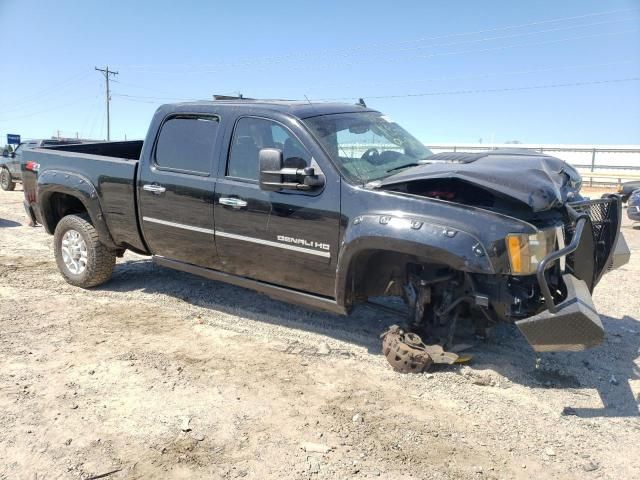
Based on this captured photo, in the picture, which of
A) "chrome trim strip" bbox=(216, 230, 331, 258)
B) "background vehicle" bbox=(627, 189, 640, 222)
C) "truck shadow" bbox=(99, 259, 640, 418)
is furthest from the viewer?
"background vehicle" bbox=(627, 189, 640, 222)

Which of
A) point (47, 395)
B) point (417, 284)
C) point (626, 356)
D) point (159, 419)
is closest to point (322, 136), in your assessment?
point (417, 284)

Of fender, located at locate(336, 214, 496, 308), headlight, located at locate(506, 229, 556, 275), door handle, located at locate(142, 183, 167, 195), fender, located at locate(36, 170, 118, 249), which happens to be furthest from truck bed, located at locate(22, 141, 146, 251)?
headlight, located at locate(506, 229, 556, 275)

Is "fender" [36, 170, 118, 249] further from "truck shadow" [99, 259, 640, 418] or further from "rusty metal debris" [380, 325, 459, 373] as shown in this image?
"rusty metal debris" [380, 325, 459, 373]

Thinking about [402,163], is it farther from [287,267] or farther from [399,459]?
[399,459]

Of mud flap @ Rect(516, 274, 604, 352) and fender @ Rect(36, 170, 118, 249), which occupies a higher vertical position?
fender @ Rect(36, 170, 118, 249)

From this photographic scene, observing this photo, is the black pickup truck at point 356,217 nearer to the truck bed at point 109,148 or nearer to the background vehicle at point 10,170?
the truck bed at point 109,148

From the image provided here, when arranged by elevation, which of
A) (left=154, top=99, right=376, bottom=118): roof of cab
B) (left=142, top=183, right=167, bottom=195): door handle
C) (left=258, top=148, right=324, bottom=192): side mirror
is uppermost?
(left=154, top=99, right=376, bottom=118): roof of cab

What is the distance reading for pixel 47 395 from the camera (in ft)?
11.6

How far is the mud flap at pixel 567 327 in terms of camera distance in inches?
124

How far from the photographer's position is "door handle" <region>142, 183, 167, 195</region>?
4988 millimetres

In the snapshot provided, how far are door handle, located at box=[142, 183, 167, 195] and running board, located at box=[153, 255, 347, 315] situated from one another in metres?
0.68

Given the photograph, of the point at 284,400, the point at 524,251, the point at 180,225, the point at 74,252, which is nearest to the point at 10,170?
the point at 74,252

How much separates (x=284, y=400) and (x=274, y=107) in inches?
95.9

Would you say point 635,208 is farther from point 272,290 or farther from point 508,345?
point 272,290
